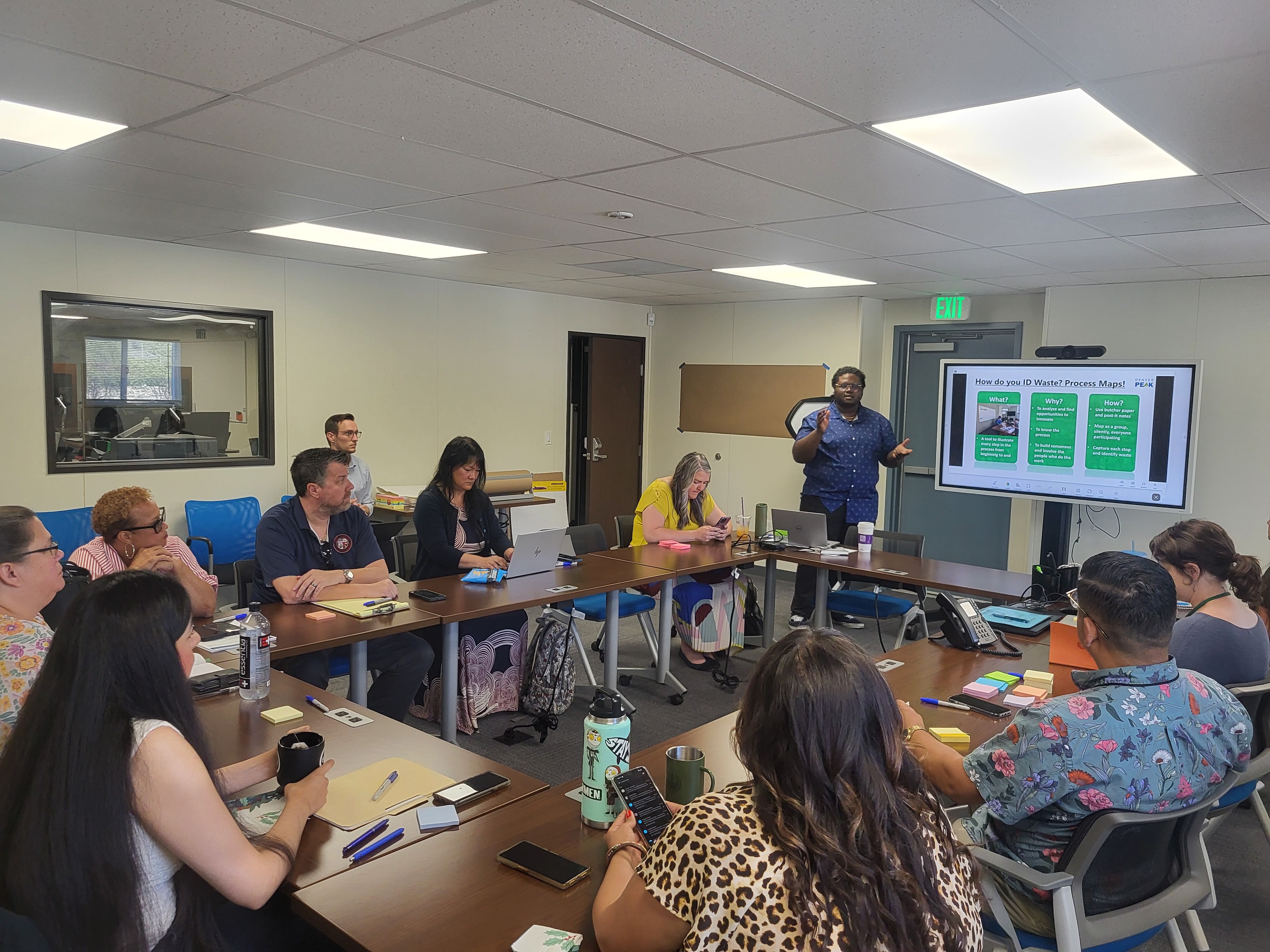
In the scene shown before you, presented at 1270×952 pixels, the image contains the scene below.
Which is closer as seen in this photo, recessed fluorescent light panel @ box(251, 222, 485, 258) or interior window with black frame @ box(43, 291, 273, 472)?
recessed fluorescent light panel @ box(251, 222, 485, 258)

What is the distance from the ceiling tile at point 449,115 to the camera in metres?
2.38

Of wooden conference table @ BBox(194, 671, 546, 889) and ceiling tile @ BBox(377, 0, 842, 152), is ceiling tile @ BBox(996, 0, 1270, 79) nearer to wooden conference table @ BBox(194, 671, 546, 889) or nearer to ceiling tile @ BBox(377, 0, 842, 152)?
ceiling tile @ BBox(377, 0, 842, 152)

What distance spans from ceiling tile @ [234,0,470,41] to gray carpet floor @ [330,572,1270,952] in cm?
258

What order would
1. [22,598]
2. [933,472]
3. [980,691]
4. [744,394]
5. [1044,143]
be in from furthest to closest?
1. [744,394]
2. [933,472]
3. [1044,143]
4. [980,691]
5. [22,598]

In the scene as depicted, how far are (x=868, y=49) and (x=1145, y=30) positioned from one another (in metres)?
0.60

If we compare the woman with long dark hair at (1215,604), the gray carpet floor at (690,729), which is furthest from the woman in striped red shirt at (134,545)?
the woman with long dark hair at (1215,604)

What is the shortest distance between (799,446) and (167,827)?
17.2 feet

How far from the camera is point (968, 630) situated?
10.6 ft

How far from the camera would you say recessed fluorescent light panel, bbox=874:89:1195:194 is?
8.52 ft

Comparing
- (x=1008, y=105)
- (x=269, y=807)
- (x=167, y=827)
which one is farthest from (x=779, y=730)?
(x=1008, y=105)

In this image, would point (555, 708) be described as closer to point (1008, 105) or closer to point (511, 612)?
point (511, 612)

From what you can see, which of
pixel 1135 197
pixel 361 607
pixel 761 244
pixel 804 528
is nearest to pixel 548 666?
pixel 361 607

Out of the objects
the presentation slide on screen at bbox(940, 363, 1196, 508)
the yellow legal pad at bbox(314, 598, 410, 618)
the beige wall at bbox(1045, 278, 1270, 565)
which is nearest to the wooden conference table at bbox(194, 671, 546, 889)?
the yellow legal pad at bbox(314, 598, 410, 618)

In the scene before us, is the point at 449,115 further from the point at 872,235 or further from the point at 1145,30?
the point at 872,235
